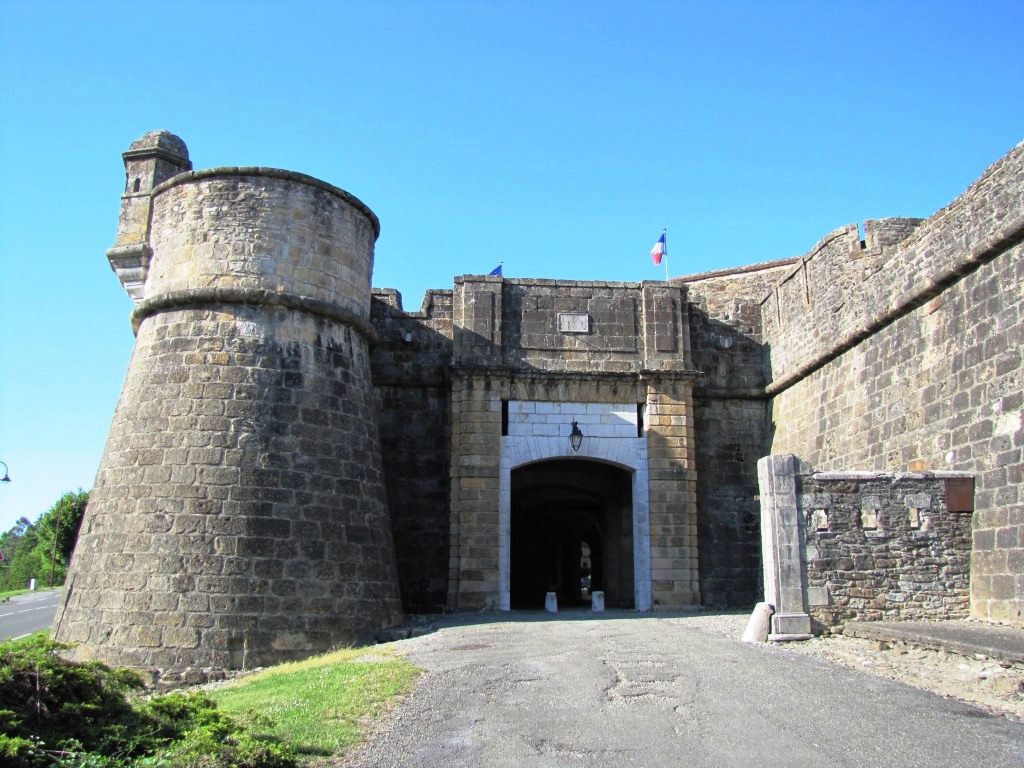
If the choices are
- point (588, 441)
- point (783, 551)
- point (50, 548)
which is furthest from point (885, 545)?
point (50, 548)

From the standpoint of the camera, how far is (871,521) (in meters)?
9.62

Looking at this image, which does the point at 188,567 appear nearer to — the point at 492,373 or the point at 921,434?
the point at 492,373

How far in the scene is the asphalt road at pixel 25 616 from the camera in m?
21.4

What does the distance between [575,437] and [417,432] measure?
2.86 metres

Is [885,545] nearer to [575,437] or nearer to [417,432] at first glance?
[575,437]

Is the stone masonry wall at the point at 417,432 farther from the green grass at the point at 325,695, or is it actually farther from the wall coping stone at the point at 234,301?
the green grass at the point at 325,695

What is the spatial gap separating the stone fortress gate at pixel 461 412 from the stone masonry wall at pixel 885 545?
0.08 metres

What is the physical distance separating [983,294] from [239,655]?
9.88 meters

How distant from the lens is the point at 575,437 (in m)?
14.8

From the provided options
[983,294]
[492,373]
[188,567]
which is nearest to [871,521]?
[983,294]

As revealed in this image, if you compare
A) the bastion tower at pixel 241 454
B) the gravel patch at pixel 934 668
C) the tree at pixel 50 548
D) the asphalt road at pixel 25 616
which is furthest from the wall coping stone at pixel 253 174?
the tree at pixel 50 548

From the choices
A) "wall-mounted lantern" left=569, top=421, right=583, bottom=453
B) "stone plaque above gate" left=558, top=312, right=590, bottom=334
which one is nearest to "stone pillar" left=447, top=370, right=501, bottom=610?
"wall-mounted lantern" left=569, top=421, right=583, bottom=453

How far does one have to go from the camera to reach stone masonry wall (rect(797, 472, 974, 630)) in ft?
31.1

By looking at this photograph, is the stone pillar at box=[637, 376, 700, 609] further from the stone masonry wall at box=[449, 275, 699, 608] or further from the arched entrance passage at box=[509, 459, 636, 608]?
the arched entrance passage at box=[509, 459, 636, 608]
